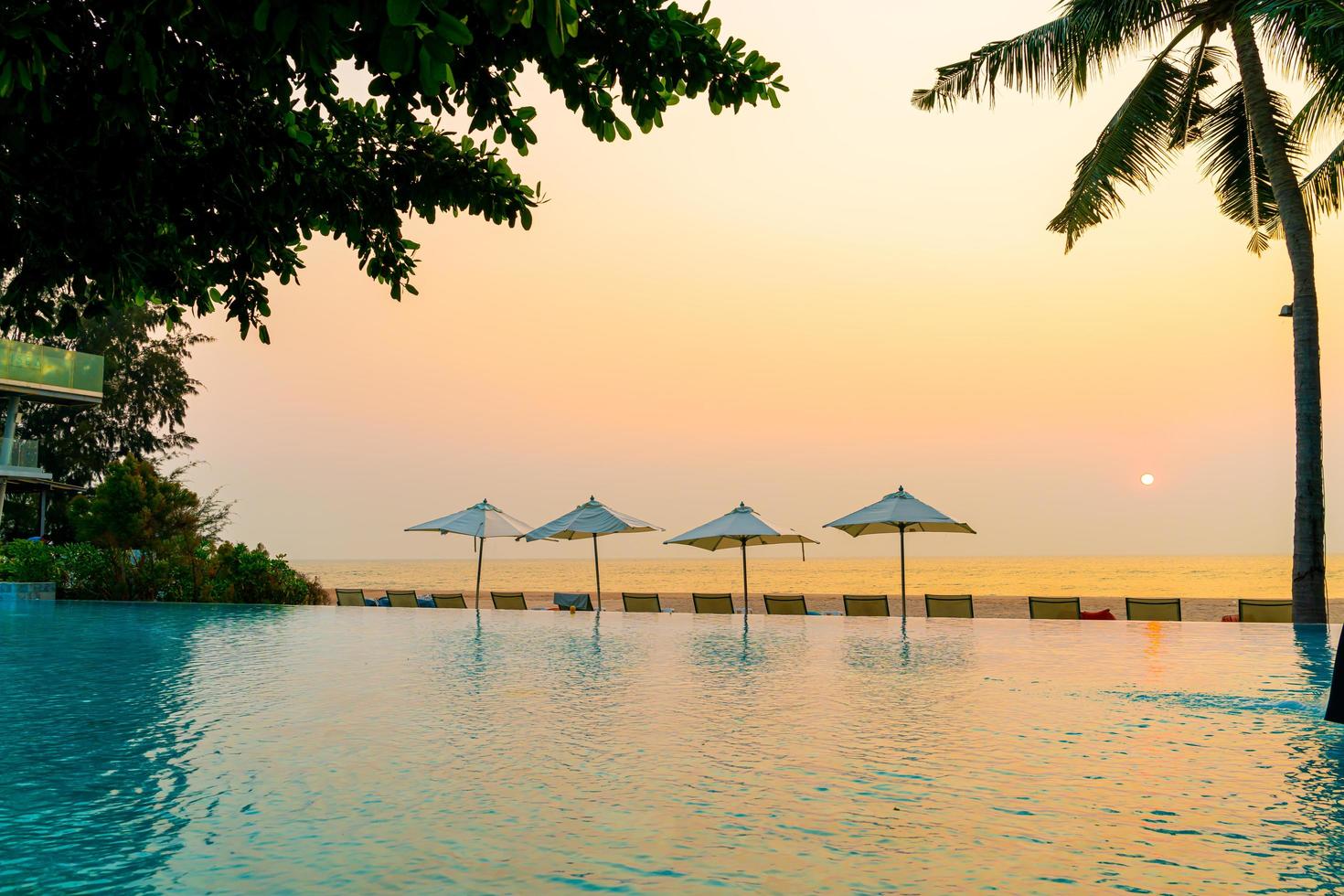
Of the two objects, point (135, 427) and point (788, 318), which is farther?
point (135, 427)

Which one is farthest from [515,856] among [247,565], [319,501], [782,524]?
[319,501]

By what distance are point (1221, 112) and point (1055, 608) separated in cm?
986

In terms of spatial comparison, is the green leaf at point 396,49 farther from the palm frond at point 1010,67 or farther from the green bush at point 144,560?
the green bush at point 144,560

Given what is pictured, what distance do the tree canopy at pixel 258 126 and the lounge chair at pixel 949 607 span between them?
1218 cm

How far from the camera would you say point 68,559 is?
21.5 m

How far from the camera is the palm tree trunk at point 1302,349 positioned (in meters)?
14.5

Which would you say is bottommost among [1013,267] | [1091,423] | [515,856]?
[515,856]

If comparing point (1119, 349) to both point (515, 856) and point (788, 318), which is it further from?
point (515, 856)

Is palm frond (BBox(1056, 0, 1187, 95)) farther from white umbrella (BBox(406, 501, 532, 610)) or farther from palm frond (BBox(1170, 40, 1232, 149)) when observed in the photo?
white umbrella (BBox(406, 501, 532, 610))

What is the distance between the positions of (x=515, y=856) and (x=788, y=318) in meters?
31.8

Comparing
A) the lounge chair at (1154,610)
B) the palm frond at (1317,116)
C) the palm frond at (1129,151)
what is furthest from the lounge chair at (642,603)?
the palm frond at (1317,116)

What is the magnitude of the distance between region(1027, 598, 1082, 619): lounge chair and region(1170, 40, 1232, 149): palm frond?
908 cm

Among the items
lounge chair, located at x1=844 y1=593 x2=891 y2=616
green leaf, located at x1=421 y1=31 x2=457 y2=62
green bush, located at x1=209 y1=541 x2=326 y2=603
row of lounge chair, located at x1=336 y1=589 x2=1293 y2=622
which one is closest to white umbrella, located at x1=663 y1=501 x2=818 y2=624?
row of lounge chair, located at x1=336 y1=589 x2=1293 y2=622

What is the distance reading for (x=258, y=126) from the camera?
6.64 meters
